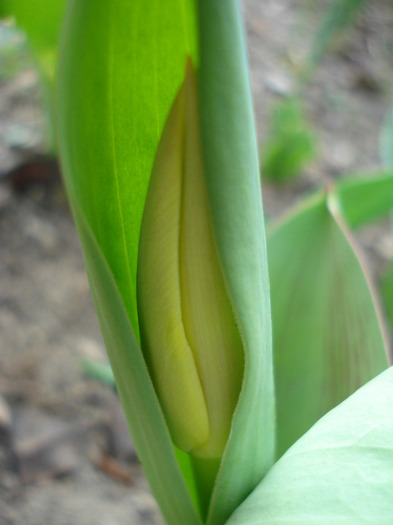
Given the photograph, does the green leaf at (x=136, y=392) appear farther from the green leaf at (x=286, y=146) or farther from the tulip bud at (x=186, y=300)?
the green leaf at (x=286, y=146)

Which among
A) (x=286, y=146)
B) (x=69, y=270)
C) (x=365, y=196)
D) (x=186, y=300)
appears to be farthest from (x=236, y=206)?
(x=286, y=146)

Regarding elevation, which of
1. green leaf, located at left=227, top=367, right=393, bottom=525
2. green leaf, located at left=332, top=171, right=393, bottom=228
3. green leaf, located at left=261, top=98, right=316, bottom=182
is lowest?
green leaf, located at left=227, top=367, right=393, bottom=525

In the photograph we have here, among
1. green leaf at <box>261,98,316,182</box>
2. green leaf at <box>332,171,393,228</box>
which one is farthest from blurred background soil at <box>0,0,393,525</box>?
green leaf at <box>332,171,393,228</box>

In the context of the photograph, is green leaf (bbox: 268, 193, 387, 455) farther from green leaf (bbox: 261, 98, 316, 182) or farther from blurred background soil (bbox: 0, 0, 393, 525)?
green leaf (bbox: 261, 98, 316, 182)

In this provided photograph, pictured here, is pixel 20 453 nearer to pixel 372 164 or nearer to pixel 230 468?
pixel 230 468

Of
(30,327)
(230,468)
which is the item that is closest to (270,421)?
(230,468)

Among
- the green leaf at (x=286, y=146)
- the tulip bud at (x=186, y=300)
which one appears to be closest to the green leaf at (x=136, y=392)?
the tulip bud at (x=186, y=300)
